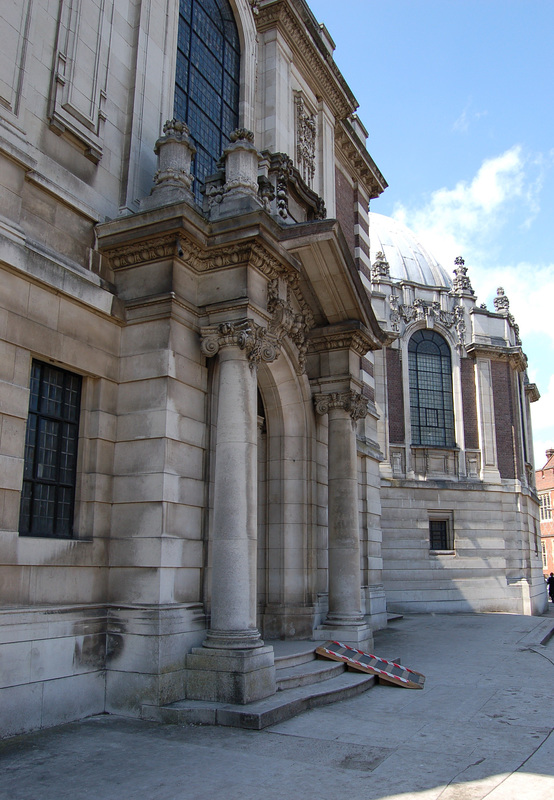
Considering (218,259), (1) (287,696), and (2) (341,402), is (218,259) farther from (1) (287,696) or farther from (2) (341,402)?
(1) (287,696)

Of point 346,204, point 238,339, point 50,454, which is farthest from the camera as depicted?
point 346,204

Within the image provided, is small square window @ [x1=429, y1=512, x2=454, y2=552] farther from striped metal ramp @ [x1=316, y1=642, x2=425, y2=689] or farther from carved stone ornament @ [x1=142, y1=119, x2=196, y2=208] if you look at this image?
carved stone ornament @ [x1=142, y1=119, x2=196, y2=208]

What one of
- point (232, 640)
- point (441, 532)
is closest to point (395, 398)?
point (441, 532)

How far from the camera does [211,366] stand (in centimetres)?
1005

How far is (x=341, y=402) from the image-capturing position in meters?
13.0

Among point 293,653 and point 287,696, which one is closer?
point 287,696

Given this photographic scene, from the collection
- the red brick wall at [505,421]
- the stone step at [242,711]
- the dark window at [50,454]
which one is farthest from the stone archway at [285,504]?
the red brick wall at [505,421]

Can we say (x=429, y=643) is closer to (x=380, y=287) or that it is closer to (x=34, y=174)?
(x=34, y=174)

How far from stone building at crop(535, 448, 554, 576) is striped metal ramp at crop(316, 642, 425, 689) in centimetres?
5937

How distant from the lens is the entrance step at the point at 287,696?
770 centimetres

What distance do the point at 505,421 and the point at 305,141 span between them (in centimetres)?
1908

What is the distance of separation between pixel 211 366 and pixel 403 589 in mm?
20287

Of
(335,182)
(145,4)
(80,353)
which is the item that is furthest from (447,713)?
(335,182)

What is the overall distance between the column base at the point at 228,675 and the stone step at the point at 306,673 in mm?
564
